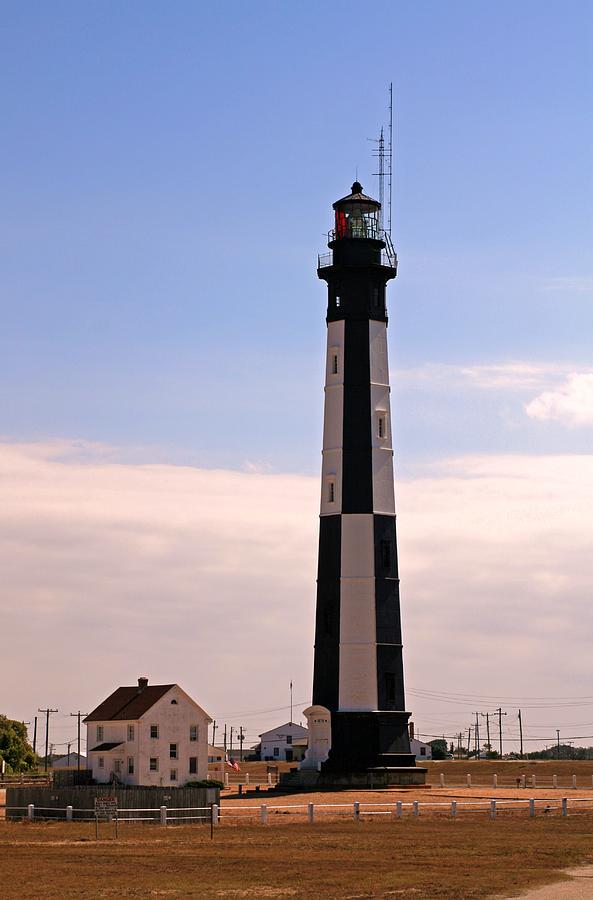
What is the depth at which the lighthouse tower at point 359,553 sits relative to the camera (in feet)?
230

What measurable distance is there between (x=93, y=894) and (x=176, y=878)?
347cm

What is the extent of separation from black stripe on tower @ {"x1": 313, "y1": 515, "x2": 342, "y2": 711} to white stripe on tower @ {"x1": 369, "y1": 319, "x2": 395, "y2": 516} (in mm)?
2466

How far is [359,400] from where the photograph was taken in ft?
238

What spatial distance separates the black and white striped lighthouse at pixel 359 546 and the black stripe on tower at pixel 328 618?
0.05 meters

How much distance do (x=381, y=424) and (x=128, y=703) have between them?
22.9 meters

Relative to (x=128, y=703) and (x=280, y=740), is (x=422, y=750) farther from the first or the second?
(x=128, y=703)

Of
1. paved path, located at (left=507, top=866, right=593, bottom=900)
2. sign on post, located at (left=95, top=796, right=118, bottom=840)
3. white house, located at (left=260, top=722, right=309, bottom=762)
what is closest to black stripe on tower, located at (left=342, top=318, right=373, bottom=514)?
sign on post, located at (left=95, top=796, right=118, bottom=840)

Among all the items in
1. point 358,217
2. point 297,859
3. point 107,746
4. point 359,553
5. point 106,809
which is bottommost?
point 297,859

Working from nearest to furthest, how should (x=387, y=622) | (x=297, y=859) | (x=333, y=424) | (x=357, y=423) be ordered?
(x=297, y=859) < (x=387, y=622) < (x=357, y=423) < (x=333, y=424)

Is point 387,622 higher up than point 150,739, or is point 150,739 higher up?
point 387,622

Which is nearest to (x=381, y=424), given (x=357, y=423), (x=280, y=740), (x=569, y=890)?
(x=357, y=423)

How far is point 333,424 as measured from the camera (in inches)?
2872

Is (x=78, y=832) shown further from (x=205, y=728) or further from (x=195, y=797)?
(x=205, y=728)

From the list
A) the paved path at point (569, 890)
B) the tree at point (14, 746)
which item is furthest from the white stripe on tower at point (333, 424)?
the tree at point (14, 746)
